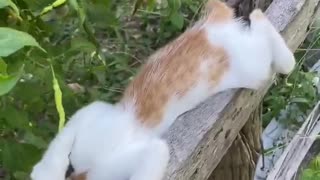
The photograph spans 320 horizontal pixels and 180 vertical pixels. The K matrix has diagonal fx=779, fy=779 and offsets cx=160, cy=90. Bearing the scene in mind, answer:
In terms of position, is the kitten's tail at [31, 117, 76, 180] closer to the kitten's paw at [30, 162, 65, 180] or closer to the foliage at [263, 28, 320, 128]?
the kitten's paw at [30, 162, 65, 180]

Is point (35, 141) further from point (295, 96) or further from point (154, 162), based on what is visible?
point (295, 96)

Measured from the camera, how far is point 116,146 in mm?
1529

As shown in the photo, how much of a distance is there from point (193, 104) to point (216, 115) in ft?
0.44

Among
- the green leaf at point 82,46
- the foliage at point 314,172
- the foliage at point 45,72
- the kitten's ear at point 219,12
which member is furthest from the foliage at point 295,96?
the green leaf at point 82,46

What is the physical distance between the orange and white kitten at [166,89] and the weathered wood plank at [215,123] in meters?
0.04

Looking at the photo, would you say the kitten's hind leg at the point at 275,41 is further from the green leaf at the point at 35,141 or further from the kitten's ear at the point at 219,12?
the green leaf at the point at 35,141

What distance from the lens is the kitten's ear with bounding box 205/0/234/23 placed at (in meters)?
1.72

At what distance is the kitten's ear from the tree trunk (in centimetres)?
7

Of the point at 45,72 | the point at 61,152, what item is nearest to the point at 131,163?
the point at 61,152

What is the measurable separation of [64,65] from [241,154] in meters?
0.48

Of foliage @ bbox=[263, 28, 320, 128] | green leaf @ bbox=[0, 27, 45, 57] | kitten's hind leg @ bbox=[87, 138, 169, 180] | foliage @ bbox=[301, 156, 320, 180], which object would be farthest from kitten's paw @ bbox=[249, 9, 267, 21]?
foliage @ bbox=[301, 156, 320, 180]

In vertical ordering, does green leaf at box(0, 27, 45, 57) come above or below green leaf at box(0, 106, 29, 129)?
above

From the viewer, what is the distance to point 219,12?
1724 millimetres

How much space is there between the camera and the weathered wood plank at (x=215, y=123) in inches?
52.3
